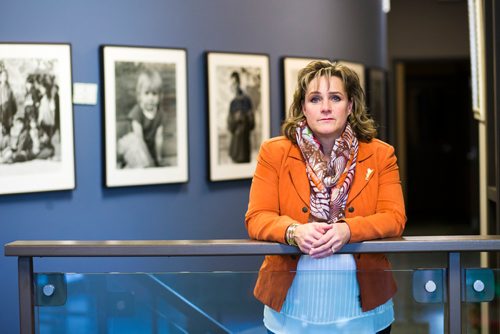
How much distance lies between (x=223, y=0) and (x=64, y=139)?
1.98m

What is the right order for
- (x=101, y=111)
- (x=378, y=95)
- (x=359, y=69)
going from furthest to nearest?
(x=378, y=95), (x=359, y=69), (x=101, y=111)

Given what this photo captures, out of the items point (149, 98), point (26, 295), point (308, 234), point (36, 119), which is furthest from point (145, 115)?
point (308, 234)

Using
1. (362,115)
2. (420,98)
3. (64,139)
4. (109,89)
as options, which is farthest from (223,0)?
(420,98)

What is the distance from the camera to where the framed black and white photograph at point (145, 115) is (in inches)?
254

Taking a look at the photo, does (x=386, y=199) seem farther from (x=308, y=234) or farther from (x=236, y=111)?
(x=236, y=111)

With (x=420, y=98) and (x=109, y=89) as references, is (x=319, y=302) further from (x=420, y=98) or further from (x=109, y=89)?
(x=420, y=98)

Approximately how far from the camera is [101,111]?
6.41 m

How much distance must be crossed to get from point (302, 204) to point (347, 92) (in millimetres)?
468

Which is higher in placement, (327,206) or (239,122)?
(239,122)

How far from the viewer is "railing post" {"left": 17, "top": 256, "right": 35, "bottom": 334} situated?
10.6 ft

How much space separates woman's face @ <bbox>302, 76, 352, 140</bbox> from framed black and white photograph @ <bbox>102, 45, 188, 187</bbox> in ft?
11.0

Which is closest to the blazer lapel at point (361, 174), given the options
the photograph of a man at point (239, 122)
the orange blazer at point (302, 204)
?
the orange blazer at point (302, 204)

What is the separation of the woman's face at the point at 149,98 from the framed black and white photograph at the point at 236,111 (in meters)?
0.53

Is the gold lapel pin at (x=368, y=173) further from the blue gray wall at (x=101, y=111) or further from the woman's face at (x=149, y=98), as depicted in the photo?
the woman's face at (x=149, y=98)
